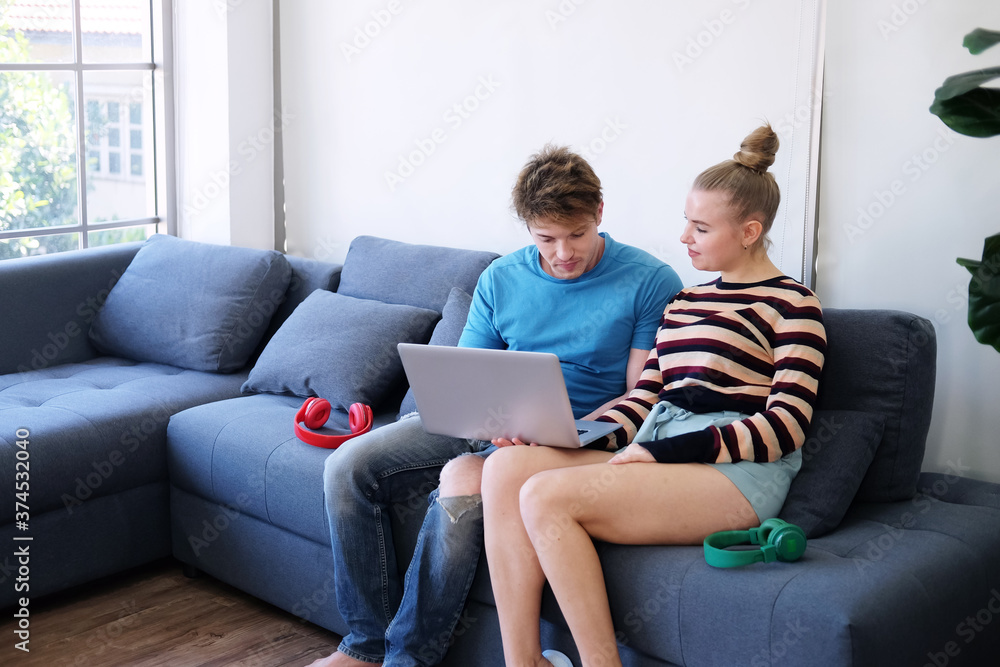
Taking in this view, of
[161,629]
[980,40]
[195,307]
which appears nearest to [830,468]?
[980,40]

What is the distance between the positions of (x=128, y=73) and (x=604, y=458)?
2744 millimetres

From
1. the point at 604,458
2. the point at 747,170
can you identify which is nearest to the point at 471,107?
the point at 747,170

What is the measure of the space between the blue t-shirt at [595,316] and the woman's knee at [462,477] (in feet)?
0.94

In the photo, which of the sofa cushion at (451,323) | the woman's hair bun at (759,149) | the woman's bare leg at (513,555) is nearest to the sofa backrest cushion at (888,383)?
the woman's hair bun at (759,149)

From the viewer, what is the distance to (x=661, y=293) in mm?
2184

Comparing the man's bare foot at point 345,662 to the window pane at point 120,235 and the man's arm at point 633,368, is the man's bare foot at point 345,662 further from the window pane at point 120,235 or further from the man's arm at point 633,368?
the window pane at point 120,235

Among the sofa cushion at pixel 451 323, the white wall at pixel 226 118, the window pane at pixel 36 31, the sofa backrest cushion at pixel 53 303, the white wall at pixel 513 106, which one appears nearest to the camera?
the white wall at pixel 513 106

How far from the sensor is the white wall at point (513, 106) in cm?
244

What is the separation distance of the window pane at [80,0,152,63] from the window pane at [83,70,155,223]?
2.6 inches

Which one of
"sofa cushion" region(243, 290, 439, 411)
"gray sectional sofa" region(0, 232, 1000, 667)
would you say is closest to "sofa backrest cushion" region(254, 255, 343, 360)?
"gray sectional sofa" region(0, 232, 1000, 667)

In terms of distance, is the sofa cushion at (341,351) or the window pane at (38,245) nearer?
the sofa cushion at (341,351)

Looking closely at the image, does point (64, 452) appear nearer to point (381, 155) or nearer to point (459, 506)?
point (459, 506)

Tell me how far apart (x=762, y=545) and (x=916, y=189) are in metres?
0.97

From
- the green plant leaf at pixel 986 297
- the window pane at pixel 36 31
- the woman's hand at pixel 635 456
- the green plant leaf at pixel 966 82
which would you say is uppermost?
the window pane at pixel 36 31
